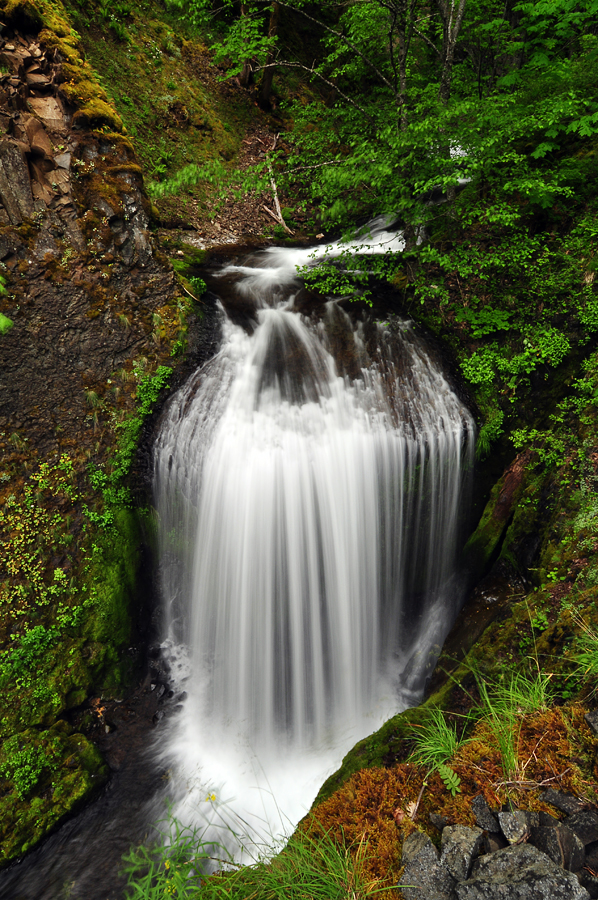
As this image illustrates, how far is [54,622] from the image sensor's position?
459 cm

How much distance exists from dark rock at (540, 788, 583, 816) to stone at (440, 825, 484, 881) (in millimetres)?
377

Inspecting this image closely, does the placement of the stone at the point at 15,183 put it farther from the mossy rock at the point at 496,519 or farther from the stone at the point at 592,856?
the stone at the point at 592,856

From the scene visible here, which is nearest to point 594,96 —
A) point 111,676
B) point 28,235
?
point 28,235

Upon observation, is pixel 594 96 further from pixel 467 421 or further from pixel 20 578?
pixel 20 578

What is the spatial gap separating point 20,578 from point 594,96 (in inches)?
349

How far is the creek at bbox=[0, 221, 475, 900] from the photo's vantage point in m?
4.91

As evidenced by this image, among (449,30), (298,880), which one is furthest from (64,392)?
(449,30)

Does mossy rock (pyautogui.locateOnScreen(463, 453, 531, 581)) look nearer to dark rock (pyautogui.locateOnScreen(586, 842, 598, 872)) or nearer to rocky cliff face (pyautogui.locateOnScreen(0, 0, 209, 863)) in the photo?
dark rock (pyautogui.locateOnScreen(586, 842, 598, 872))

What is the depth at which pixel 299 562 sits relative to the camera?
5094 millimetres

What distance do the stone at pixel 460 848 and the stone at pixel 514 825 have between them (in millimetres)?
134

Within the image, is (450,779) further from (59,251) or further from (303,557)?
(59,251)

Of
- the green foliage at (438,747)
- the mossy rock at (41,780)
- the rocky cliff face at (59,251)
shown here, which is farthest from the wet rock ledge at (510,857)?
the rocky cliff face at (59,251)

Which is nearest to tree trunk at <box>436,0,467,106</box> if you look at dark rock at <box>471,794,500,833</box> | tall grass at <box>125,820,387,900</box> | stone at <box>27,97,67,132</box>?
stone at <box>27,97,67,132</box>

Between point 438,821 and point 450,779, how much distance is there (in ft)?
0.70
